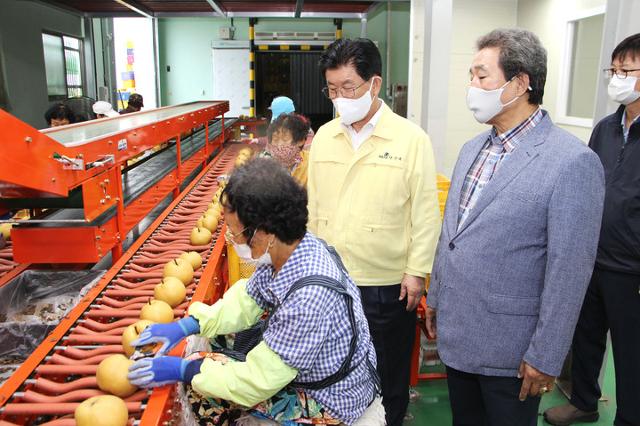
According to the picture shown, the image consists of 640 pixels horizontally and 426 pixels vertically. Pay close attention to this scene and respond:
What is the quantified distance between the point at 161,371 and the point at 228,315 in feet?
1.14

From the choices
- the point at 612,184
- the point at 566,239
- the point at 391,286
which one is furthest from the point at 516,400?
the point at 612,184

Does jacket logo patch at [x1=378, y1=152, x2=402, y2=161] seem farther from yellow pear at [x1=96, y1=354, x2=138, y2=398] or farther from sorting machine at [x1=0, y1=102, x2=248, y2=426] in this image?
yellow pear at [x1=96, y1=354, x2=138, y2=398]

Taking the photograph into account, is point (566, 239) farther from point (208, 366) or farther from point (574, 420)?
point (574, 420)

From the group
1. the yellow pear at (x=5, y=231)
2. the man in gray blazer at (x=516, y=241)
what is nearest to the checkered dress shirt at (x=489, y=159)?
the man in gray blazer at (x=516, y=241)

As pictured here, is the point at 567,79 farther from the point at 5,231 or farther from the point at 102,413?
the point at 102,413

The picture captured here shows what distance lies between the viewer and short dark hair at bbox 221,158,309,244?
62.2 inches

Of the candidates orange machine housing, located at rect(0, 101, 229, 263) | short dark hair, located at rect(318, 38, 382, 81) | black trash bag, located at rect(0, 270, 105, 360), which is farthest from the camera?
black trash bag, located at rect(0, 270, 105, 360)

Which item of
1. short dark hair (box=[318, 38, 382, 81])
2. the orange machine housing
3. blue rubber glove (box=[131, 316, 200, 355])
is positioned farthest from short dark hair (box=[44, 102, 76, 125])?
blue rubber glove (box=[131, 316, 200, 355])

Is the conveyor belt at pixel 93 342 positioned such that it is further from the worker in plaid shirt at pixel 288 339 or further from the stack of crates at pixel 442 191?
the stack of crates at pixel 442 191

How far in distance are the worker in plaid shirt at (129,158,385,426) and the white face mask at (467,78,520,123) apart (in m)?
0.73

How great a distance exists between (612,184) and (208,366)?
215 centimetres

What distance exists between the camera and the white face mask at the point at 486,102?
5.76 ft

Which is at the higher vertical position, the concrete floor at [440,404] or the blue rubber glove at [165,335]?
the blue rubber glove at [165,335]

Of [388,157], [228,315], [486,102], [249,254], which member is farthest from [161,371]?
[486,102]
